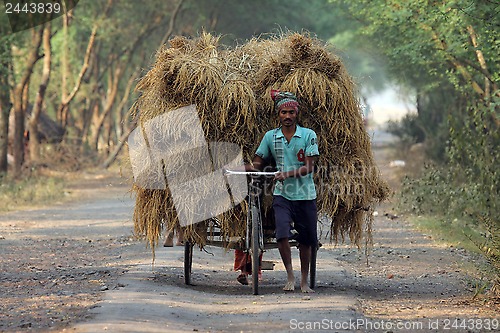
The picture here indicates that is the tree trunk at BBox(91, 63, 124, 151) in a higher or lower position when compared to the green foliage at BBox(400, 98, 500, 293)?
higher

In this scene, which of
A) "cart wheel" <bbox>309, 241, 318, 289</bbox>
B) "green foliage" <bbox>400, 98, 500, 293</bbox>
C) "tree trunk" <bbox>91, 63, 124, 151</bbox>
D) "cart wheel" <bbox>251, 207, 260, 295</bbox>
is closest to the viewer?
"cart wheel" <bbox>251, 207, 260, 295</bbox>

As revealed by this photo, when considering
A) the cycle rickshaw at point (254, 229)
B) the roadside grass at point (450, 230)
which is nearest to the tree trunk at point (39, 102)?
the roadside grass at point (450, 230)

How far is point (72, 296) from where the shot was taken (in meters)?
8.75

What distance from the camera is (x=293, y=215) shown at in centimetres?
911

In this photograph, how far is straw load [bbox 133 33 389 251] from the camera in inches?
363

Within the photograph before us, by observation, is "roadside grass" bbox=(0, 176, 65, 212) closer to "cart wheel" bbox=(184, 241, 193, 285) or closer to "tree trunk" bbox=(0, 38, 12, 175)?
"tree trunk" bbox=(0, 38, 12, 175)

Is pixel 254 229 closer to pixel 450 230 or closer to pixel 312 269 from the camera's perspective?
pixel 312 269

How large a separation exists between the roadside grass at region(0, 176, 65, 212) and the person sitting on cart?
1172 centimetres

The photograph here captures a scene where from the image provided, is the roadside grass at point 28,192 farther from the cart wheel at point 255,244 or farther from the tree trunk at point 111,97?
the cart wheel at point 255,244

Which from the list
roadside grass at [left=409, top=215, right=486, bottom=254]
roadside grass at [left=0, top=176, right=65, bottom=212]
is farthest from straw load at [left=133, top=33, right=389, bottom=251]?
roadside grass at [left=0, top=176, right=65, bottom=212]

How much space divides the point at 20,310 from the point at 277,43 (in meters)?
3.76

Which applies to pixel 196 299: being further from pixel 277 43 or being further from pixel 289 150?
pixel 277 43

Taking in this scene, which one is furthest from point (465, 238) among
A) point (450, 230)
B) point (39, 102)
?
point (39, 102)

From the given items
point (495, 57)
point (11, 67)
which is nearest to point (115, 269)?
point (495, 57)
